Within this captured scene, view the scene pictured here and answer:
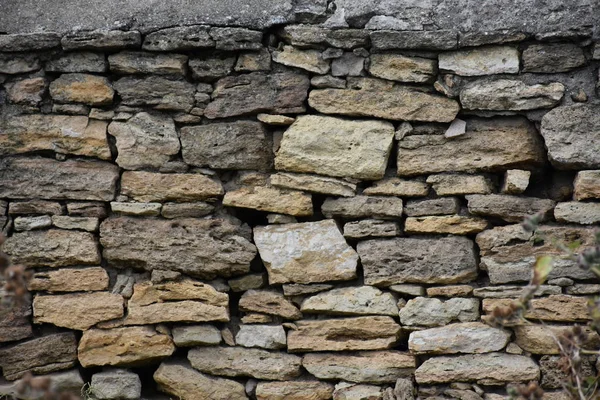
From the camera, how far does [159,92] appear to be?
3.57 meters

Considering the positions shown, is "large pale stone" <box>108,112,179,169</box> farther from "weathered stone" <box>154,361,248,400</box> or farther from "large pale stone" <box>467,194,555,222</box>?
"large pale stone" <box>467,194,555,222</box>

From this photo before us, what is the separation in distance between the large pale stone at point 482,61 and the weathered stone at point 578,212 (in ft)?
2.02

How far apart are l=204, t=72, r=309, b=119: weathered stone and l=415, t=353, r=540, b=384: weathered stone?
129 centimetres

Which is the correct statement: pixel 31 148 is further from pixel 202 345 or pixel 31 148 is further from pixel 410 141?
pixel 410 141

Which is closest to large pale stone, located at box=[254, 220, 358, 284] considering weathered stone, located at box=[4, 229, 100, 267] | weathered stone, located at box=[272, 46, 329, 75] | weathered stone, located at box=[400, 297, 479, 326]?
weathered stone, located at box=[400, 297, 479, 326]

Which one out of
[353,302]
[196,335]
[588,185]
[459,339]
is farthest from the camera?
[196,335]

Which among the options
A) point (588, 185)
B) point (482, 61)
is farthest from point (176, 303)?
point (588, 185)

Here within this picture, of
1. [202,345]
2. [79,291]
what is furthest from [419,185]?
[79,291]

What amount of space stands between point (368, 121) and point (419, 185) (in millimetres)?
365

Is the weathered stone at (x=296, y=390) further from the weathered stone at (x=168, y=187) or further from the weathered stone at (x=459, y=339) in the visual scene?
the weathered stone at (x=168, y=187)

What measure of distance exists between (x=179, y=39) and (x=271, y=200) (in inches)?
32.8

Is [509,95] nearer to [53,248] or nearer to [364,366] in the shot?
[364,366]

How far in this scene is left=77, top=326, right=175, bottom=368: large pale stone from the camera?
361cm

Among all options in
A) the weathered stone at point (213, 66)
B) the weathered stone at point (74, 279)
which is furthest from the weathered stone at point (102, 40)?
the weathered stone at point (74, 279)
